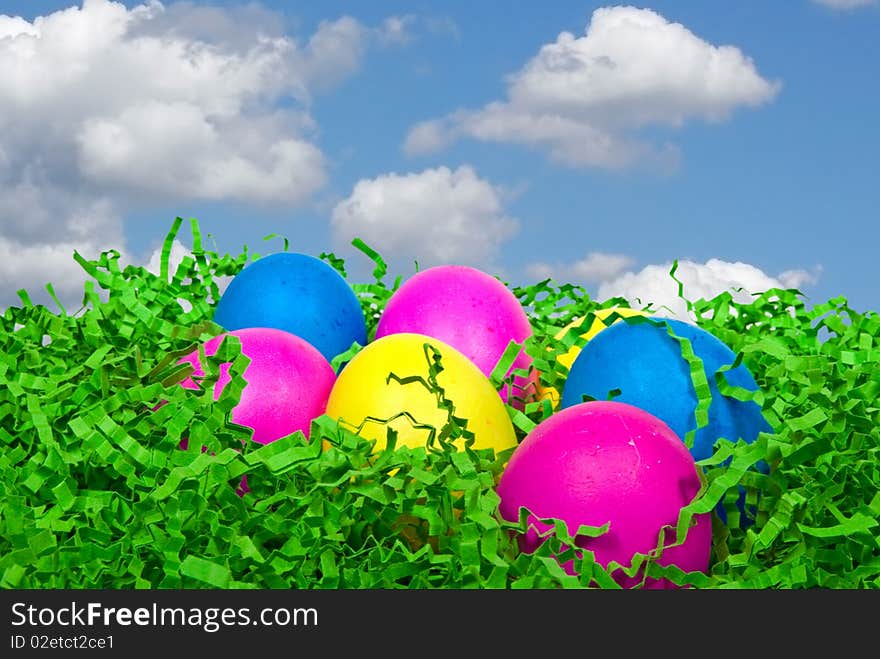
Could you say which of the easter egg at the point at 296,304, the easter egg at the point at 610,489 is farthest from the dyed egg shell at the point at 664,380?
the easter egg at the point at 296,304

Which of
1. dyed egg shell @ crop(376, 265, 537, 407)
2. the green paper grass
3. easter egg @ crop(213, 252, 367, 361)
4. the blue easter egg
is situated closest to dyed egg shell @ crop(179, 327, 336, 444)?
the green paper grass

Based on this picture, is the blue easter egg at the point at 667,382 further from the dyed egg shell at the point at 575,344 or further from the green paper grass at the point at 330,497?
the dyed egg shell at the point at 575,344

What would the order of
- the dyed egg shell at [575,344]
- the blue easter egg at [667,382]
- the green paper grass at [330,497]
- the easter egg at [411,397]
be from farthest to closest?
the dyed egg shell at [575,344]
the blue easter egg at [667,382]
the easter egg at [411,397]
the green paper grass at [330,497]

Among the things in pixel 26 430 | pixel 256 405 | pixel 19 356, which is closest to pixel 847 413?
pixel 256 405

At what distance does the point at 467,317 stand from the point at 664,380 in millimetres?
1006

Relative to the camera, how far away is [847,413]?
10.8ft

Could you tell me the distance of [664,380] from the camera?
3357mm

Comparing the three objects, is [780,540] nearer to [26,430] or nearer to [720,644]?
[720,644]

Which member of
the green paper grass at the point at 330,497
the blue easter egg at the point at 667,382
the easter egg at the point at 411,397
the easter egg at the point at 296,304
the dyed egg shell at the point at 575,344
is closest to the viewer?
the green paper grass at the point at 330,497

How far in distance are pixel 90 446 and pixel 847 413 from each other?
238 centimetres

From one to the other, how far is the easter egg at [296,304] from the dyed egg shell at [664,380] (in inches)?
51.9

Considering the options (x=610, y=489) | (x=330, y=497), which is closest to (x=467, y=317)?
(x=330, y=497)

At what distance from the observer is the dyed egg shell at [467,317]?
4.04 m

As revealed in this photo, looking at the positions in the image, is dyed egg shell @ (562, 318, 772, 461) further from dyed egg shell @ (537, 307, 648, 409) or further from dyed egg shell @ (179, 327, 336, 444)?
dyed egg shell @ (179, 327, 336, 444)
